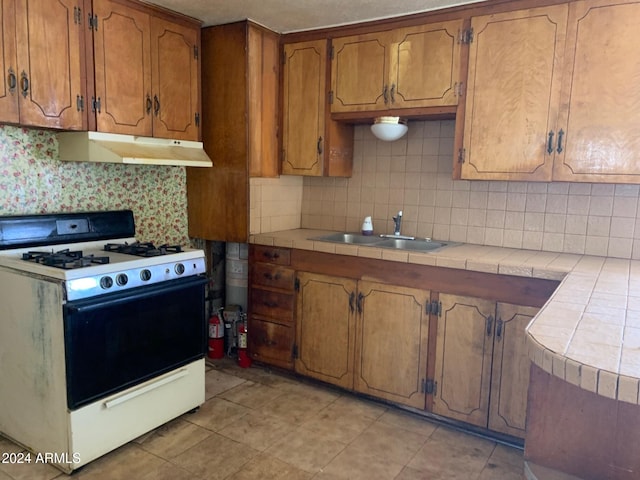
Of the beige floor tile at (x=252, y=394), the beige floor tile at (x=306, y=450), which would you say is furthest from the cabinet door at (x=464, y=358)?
the beige floor tile at (x=252, y=394)

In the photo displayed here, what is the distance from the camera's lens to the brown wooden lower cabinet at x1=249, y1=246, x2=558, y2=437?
235 cm

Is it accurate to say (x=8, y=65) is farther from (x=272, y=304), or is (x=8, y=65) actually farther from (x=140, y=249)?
(x=272, y=304)

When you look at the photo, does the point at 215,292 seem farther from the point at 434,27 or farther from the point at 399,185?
the point at 434,27

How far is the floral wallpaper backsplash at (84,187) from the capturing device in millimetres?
2381

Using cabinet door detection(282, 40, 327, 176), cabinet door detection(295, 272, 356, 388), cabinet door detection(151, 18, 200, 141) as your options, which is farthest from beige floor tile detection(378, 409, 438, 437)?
cabinet door detection(151, 18, 200, 141)

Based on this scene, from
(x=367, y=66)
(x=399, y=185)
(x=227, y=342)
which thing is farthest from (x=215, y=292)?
(x=367, y=66)

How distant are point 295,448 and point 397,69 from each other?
219 cm

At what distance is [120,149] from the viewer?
8.11 feet

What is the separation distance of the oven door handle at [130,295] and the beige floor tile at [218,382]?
0.76 meters

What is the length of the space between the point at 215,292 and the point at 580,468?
2.77 metres

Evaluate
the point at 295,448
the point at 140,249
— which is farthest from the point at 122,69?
the point at 295,448

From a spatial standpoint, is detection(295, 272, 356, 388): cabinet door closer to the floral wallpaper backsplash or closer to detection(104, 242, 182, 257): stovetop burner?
detection(104, 242, 182, 257): stovetop burner

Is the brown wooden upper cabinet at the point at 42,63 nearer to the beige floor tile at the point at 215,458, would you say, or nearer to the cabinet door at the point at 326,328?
the cabinet door at the point at 326,328

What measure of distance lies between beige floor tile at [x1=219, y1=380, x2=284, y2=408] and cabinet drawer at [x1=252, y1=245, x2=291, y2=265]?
2.62 feet
